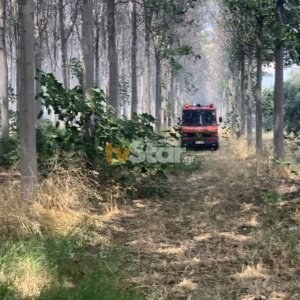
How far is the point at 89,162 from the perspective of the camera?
29.2 ft

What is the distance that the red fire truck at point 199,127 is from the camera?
21016 millimetres

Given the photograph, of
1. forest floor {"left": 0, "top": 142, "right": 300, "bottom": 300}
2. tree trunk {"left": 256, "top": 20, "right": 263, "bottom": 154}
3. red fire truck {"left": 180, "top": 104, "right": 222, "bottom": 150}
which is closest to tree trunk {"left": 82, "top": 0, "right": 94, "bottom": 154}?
forest floor {"left": 0, "top": 142, "right": 300, "bottom": 300}

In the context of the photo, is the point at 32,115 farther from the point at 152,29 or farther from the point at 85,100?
the point at 152,29

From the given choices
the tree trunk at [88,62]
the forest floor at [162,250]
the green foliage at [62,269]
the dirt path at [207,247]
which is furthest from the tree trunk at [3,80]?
the green foliage at [62,269]

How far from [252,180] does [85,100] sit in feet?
13.4

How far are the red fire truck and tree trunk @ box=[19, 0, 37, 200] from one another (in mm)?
14335

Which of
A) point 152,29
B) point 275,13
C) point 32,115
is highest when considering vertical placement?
point 152,29

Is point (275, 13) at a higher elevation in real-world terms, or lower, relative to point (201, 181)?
higher

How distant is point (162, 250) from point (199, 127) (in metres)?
15.7

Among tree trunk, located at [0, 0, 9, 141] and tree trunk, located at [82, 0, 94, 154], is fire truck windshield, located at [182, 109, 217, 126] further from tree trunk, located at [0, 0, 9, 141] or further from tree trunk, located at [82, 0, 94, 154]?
tree trunk, located at [82, 0, 94, 154]

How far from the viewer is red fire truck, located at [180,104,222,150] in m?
21.0

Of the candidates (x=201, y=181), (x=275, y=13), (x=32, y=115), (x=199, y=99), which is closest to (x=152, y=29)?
(x=275, y=13)

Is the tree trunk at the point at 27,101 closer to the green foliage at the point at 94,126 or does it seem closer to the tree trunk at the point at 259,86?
the green foliage at the point at 94,126

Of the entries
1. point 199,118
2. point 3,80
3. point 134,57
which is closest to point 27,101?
point 3,80
